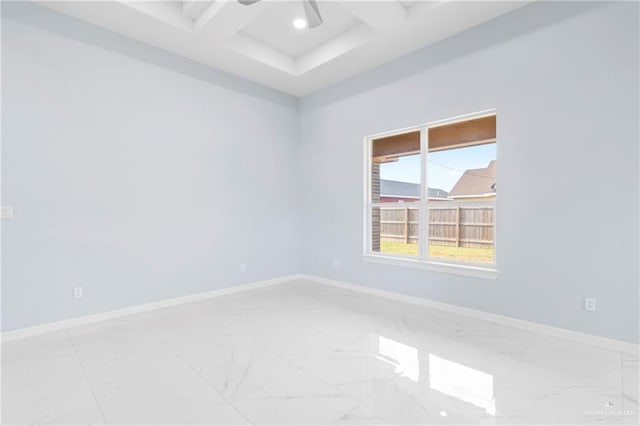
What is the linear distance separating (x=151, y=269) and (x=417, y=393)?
3.20 metres

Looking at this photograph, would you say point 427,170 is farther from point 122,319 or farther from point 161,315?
point 122,319

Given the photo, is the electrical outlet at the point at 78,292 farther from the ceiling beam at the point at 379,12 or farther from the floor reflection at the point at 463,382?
the ceiling beam at the point at 379,12

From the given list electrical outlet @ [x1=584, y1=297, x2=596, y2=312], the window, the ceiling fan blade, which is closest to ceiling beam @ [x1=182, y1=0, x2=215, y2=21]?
the ceiling fan blade

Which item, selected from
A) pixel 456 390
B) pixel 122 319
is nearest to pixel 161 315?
pixel 122 319

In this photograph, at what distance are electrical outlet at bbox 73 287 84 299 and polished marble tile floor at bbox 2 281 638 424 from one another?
1.09 ft

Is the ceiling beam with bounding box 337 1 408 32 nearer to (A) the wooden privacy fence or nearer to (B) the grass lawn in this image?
(A) the wooden privacy fence

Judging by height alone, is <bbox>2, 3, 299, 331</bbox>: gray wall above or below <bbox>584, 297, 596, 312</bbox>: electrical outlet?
above

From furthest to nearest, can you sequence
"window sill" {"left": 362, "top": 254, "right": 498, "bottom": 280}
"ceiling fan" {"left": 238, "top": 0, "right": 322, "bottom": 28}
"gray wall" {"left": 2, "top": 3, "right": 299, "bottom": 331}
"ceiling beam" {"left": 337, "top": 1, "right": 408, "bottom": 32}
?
"window sill" {"left": 362, "top": 254, "right": 498, "bottom": 280} < "ceiling beam" {"left": 337, "top": 1, "right": 408, "bottom": 32} < "gray wall" {"left": 2, "top": 3, "right": 299, "bottom": 331} < "ceiling fan" {"left": 238, "top": 0, "right": 322, "bottom": 28}

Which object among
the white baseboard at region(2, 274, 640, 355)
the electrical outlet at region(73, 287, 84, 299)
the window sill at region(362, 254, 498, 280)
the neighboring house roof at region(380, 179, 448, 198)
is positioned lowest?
the white baseboard at region(2, 274, 640, 355)

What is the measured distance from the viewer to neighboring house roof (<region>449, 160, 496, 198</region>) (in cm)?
333

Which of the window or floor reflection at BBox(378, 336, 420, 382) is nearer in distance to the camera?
floor reflection at BBox(378, 336, 420, 382)

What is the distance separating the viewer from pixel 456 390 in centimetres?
199

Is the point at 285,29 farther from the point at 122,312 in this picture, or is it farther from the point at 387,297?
the point at 122,312

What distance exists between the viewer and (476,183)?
3490 mm
